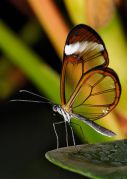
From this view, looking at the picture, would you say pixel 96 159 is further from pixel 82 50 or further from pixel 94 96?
pixel 94 96

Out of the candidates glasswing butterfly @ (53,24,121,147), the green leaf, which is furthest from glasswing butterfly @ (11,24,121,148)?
the green leaf

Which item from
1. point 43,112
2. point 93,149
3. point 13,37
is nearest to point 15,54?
point 13,37

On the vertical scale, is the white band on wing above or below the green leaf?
above

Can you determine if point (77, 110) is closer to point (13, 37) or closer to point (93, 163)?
point (13, 37)

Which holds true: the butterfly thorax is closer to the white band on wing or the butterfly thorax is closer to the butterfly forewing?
the butterfly forewing

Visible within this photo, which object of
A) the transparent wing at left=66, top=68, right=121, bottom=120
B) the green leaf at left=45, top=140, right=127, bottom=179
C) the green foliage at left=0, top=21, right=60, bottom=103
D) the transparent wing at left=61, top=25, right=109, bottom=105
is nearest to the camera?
the green leaf at left=45, top=140, right=127, bottom=179

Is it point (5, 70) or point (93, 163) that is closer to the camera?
point (93, 163)

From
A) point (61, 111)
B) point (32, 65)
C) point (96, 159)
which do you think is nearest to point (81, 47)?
point (61, 111)
